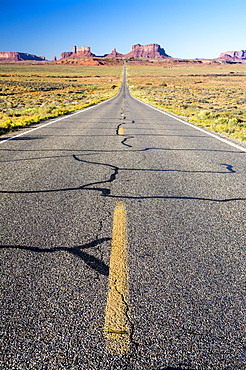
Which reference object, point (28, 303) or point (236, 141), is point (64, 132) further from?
point (28, 303)

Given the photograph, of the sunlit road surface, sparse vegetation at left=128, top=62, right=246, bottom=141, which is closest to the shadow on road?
the sunlit road surface

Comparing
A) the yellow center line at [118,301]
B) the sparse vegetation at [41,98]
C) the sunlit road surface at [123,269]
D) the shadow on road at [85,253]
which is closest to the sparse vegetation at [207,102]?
the sunlit road surface at [123,269]

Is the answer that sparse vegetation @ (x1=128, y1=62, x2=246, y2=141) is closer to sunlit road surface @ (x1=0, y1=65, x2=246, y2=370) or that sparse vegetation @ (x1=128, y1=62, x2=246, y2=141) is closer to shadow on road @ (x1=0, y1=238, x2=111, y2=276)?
sunlit road surface @ (x1=0, y1=65, x2=246, y2=370)

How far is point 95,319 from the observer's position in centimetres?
196

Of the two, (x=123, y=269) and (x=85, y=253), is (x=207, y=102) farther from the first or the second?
(x=123, y=269)

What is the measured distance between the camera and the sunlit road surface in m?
1.75

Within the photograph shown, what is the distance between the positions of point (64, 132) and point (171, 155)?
15.3 ft

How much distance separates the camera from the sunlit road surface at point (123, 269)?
175cm

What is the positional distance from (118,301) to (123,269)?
1.30 feet

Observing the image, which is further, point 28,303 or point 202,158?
point 202,158

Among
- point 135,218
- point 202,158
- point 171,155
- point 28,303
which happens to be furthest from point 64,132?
point 28,303

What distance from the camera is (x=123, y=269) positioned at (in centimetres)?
251

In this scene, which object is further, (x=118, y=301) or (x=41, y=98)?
(x=41, y=98)

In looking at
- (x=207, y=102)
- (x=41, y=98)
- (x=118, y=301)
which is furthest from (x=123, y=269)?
(x=41, y=98)
